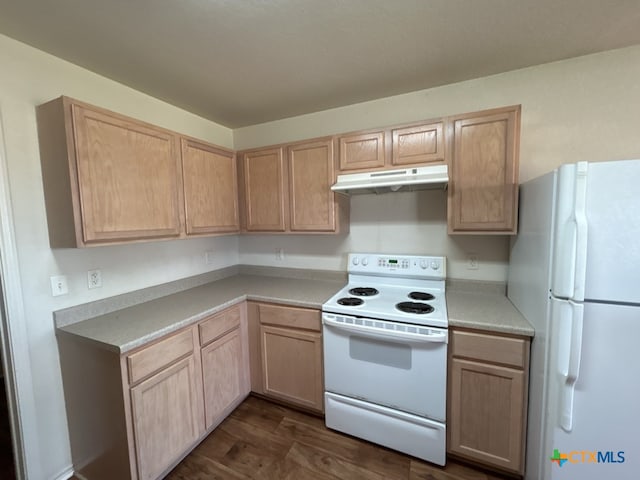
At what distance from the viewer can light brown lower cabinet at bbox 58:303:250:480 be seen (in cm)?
134

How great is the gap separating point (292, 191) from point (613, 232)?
6.08ft

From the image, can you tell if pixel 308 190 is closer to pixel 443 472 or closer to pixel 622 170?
pixel 622 170

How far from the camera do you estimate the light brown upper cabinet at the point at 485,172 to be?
159cm

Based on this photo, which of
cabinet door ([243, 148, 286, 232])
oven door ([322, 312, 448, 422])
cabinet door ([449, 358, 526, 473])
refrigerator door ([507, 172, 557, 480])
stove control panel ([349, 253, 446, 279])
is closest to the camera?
refrigerator door ([507, 172, 557, 480])

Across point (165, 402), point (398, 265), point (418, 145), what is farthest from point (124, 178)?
point (398, 265)

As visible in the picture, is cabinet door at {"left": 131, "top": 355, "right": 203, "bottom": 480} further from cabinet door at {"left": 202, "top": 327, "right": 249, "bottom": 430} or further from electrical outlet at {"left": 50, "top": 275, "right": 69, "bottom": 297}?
electrical outlet at {"left": 50, "top": 275, "right": 69, "bottom": 297}

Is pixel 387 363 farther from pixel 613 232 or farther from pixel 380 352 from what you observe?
pixel 613 232

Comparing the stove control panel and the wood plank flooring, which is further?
the stove control panel

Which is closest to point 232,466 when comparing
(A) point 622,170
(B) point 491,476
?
(B) point 491,476

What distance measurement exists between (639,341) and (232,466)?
2134 millimetres

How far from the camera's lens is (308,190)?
85.0 inches

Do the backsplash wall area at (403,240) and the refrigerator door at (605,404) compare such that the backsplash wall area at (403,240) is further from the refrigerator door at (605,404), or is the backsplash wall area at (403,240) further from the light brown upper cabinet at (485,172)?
the refrigerator door at (605,404)

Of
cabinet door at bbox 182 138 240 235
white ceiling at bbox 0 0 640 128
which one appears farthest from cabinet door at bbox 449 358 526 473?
cabinet door at bbox 182 138 240 235

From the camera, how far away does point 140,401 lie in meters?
1.37
